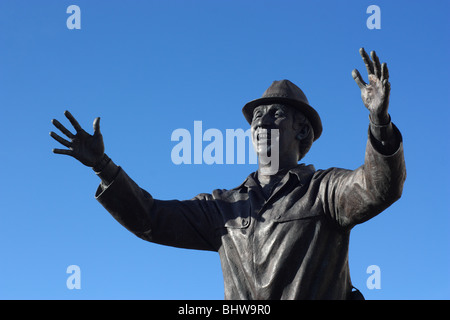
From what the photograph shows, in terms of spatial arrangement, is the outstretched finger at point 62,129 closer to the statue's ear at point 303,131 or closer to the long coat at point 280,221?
the long coat at point 280,221

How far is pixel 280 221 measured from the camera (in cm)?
895

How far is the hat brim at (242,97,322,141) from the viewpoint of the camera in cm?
985

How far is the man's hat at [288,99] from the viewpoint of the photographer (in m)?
9.82

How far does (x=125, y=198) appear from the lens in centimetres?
927

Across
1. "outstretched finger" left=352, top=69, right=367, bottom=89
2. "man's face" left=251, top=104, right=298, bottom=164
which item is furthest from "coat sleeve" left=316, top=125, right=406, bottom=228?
"man's face" left=251, top=104, right=298, bottom=164

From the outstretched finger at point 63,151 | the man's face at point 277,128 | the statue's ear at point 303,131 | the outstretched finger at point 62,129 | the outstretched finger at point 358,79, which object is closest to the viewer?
the outstretched finger at point 358,79

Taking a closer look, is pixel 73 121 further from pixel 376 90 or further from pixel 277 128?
pixel 376 90

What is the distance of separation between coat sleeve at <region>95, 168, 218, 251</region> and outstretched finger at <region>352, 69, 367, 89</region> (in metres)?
2.28

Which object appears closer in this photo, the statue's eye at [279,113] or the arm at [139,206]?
the arm at [139,206]

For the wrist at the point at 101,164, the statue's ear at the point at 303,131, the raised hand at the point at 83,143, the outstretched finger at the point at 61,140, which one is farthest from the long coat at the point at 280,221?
the outstretched finger at the point at 61,140

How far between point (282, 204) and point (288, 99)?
1.37 meters
